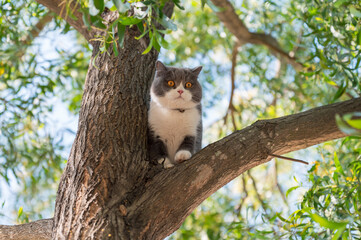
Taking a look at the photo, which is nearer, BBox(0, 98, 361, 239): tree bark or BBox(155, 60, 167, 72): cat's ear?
BBox(0, 98, 361, 239): tree bark

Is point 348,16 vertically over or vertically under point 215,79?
under

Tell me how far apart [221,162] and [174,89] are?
3.63 feet

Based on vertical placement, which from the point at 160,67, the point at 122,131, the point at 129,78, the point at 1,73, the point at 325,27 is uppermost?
the point at 1,73

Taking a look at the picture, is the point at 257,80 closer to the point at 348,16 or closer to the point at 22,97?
the point at 348,16

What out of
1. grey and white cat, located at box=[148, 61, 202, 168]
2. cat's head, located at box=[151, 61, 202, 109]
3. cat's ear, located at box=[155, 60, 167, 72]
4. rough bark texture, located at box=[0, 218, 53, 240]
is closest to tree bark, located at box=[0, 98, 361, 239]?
rough bark texture, located at box=[0, 218, 53, 240]

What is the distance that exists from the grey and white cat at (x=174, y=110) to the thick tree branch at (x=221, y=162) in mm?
754

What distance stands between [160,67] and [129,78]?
56 cm

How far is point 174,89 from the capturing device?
317 cm

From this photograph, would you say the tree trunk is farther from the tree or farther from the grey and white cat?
the grey and white cat

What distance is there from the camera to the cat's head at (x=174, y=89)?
311 cm

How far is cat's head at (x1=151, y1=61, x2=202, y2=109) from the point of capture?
3113 mm

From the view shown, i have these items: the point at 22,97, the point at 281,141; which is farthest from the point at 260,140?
the point at 22,97

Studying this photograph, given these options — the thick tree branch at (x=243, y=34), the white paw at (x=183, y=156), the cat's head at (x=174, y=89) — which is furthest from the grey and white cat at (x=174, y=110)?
the thick tree branch at (x=243, y=34)

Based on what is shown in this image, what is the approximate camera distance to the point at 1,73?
419cm
